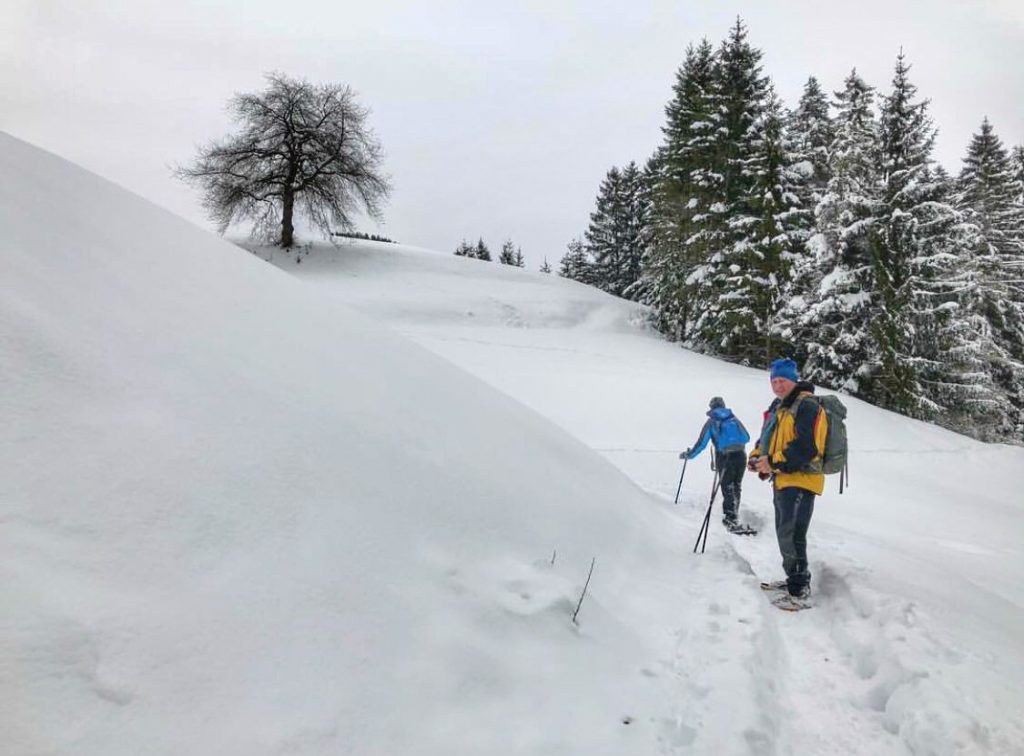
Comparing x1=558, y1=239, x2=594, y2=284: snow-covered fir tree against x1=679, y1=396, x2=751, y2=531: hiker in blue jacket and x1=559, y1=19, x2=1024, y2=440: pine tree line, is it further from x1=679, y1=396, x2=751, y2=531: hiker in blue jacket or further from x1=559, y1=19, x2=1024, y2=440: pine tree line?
x1=679, y1=396, x2=751, y2=531: hiker in blue jacket

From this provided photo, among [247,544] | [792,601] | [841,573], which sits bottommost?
[792,601]

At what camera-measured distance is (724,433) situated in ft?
22.0

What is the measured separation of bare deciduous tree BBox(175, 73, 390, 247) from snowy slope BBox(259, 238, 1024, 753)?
1112 centimetres

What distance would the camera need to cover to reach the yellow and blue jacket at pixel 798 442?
4344 millimetres

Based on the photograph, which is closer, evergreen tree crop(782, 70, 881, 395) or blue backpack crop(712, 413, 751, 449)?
blue backpack crop(712, 413, 751, 449)

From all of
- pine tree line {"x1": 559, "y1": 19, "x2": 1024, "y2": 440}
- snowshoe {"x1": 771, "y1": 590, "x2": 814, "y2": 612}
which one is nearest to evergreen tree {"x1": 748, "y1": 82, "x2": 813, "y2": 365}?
pine tree line {"x1": 559, "y1": 19, "x2": 1024, "y2": 440}

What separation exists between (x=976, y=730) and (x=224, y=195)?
29.2 m

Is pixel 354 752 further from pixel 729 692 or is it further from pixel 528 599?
pixel 729 692

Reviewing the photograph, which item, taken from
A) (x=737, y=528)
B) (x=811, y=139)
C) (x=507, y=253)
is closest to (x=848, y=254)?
(x=811, y=139)

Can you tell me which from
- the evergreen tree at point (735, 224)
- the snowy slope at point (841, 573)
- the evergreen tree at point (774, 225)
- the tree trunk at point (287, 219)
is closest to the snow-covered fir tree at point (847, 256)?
the evergreen tree at point (774, 225)

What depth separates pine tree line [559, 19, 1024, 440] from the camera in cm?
1739

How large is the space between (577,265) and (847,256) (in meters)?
26.7

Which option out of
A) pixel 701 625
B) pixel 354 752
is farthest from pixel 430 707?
pixel 701 625

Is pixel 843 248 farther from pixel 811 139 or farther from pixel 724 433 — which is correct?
pixel 724 433
